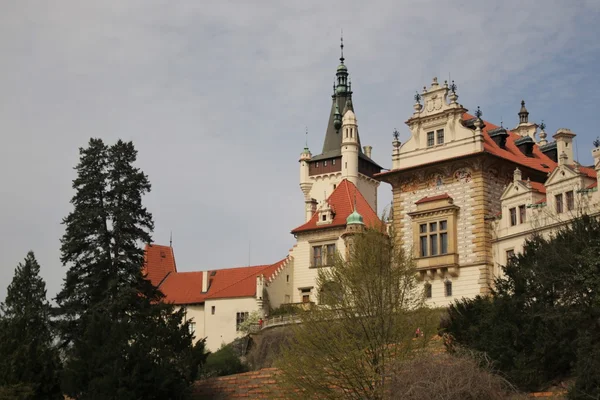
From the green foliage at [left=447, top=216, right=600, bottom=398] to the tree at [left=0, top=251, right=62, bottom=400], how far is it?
18348 mm

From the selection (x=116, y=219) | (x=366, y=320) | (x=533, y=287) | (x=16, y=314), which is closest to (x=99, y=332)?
(x=16, y=314)

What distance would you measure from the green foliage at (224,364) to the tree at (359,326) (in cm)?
1707

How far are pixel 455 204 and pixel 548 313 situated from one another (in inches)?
809

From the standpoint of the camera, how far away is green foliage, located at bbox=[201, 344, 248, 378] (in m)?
45.7

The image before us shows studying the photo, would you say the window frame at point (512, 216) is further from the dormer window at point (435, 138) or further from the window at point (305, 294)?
the window at point (305, 294)

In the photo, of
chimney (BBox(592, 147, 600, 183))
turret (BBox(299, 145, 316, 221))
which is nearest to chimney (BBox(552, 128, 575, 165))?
chimney (BBox(592, 147, 600, 183))

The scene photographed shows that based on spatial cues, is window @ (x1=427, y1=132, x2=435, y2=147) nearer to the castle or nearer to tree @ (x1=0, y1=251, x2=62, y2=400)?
the castle

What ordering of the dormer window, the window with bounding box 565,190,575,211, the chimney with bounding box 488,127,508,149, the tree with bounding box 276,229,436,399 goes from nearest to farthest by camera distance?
1. the tree with bounding box 276,229,436,399
2. the window with bounding box 565,190,575,211
3. the dormer window
4. the chimney with bounding box 488,127,508,149

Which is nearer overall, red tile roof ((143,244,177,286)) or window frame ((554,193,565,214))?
window frame ((554,193,565,214))

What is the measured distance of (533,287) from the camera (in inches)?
1102

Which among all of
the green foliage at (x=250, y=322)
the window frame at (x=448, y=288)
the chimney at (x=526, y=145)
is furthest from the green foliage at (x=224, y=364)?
the chimney at (x=526, y=145)

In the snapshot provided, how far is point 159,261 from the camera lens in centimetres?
7044

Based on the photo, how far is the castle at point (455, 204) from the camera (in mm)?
43281

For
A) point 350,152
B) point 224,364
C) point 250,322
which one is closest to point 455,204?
point 224,364
